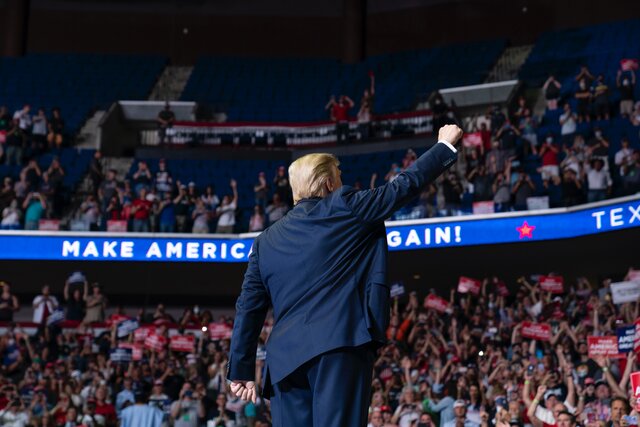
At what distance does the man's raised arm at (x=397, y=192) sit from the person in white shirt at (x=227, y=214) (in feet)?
53.4

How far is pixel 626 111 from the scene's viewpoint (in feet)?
61.9

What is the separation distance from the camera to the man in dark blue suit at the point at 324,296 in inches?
132

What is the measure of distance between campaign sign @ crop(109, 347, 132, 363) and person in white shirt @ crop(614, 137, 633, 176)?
8.85 metres

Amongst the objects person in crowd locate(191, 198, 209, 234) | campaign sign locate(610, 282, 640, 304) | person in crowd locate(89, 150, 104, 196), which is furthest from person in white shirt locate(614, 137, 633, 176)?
person in crowd locate(89, 150, 104, 196)

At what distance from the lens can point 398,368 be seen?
49.7 ft

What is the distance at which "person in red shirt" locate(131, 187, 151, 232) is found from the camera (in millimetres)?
19641

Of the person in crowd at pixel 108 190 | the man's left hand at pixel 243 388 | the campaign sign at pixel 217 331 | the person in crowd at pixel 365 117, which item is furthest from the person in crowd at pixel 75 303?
the man's left hand at pixel 243 388

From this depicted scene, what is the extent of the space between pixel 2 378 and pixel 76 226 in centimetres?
440

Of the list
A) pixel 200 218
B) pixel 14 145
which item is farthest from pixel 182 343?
pixel 14 145

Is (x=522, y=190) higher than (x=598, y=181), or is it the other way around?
(x=522, y=190)

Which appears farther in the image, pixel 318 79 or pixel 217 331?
pixel 318 79

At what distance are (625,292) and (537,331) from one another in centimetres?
135

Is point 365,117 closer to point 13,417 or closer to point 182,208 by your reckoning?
point 182,208

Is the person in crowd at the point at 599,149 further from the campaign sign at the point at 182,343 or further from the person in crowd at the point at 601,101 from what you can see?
the campaign sign at the point at 182,343
